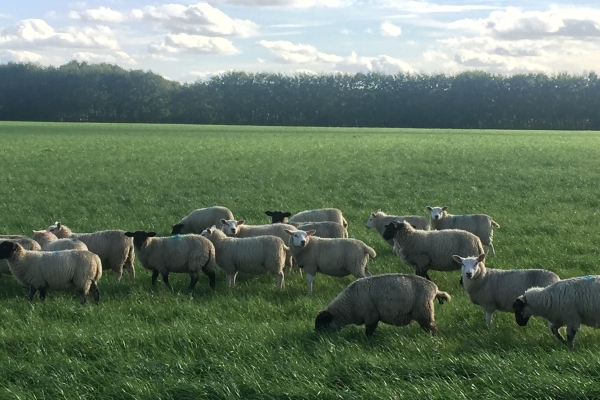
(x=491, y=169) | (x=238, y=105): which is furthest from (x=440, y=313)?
(x=238, y=105)

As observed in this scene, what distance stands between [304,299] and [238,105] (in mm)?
132614

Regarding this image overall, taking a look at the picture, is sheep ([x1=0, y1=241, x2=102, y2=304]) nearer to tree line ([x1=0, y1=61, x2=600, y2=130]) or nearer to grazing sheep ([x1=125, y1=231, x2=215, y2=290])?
grazing sheep ([x1=125, y1=231, x2=215, y2=290])

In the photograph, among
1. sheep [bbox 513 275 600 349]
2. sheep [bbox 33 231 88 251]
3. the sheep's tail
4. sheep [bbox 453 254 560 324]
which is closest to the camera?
sheep [bbox 513 275 600 349]

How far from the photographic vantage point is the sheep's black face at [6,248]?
32.8 feet

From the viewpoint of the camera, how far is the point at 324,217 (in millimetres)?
15328

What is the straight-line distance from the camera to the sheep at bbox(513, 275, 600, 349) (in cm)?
751

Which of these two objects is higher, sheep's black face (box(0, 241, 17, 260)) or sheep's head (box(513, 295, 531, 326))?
sheep's black face (box(0, 241, 17, 260))

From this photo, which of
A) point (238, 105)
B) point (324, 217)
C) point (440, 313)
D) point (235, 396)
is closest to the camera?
point (235, 396)

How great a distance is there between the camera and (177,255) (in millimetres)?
11000

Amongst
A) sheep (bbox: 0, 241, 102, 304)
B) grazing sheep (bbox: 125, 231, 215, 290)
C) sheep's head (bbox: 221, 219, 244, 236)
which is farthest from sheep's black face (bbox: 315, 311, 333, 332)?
sheep's head (bbox: 221, 219, 244, 236)

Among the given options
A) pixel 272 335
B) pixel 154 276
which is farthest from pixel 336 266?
pixel 154 276

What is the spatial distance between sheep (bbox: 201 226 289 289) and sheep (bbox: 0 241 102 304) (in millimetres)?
2314

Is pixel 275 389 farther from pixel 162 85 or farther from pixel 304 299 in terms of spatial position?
pixel 162 85

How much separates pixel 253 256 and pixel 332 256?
1.46 metres
